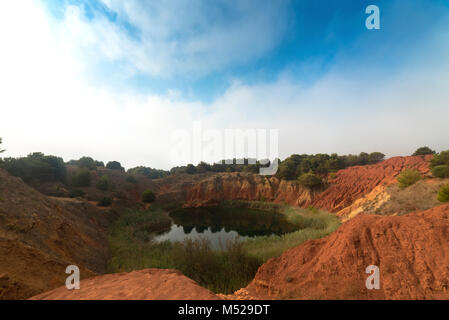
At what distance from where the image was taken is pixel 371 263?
14.8 feet

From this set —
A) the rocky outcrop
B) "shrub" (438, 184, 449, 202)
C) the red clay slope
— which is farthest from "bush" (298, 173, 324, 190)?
the rocky outcrop

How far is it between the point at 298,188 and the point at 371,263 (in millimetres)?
23419

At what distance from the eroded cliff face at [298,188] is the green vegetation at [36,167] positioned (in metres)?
14.2

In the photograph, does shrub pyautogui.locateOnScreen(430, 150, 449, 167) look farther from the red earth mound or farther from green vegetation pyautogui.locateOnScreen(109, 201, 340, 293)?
the red earth mound

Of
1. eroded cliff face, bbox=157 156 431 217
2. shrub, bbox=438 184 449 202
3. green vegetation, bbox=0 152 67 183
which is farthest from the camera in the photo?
eroded cliff face, bbox=157 156 431 217

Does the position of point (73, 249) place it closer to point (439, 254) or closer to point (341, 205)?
point (439, 254)

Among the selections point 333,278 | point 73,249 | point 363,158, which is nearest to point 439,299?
point 333,278

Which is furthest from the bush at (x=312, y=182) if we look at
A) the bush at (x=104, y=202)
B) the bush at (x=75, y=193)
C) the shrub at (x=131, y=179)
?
the shrub at (x=131, y=179)

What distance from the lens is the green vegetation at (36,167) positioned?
55.3 feet

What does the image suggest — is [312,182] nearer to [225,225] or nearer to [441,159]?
[441,159]

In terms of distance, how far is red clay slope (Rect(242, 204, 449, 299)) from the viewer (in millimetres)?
3671

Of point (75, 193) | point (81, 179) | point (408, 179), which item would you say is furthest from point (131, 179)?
point (408, 179)

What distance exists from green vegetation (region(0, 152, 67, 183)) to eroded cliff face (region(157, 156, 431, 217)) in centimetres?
1418

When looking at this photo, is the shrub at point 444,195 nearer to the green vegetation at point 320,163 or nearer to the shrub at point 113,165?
the green vegetation at point 320,163
